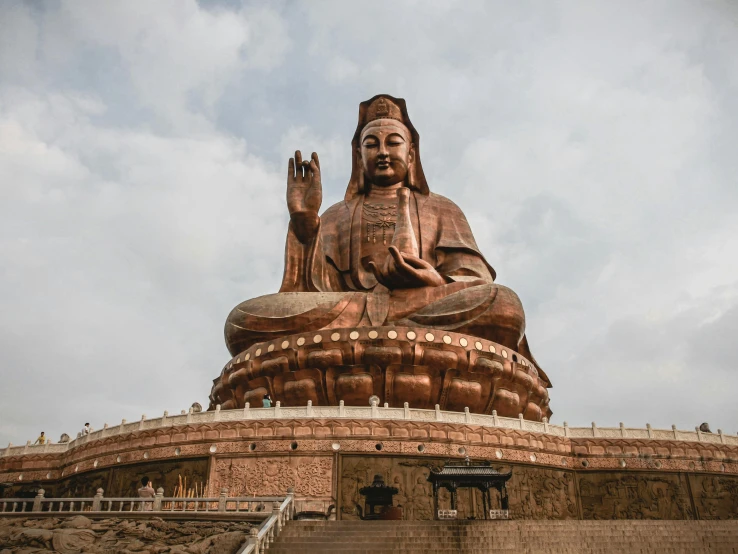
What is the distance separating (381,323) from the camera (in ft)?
54.9

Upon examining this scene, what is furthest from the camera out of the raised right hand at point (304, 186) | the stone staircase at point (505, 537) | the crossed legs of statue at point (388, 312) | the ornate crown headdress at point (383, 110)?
the ornate crown headdress at point (383, 110)

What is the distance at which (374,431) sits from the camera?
42.8ft

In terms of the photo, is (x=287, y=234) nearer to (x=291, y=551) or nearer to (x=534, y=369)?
(x=534, y=369)

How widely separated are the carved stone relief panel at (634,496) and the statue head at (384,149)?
410 inches

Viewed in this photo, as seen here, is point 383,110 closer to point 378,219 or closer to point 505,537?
point 378,219

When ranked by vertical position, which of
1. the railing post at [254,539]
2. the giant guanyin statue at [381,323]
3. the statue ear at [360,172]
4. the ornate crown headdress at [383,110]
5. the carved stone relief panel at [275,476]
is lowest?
the railing post at [254,539]

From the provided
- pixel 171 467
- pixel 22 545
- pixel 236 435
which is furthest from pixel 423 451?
pixel 22 545

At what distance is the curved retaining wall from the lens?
497 inches

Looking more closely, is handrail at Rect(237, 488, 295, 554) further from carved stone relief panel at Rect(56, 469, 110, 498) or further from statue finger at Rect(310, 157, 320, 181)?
statue finger at Rect(310, 157, 320, 181)

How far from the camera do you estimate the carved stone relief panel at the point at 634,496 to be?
13.8m

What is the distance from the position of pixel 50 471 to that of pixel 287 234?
7.93 metres

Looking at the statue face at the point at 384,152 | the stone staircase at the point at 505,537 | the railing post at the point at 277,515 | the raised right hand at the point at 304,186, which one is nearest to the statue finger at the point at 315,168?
the raised right hand at the point at 304,186

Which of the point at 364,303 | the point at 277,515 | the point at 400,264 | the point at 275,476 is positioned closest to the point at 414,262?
the point at 400,264

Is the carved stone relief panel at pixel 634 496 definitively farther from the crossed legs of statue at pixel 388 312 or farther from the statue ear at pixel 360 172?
the statue ear at pixel 360 172
